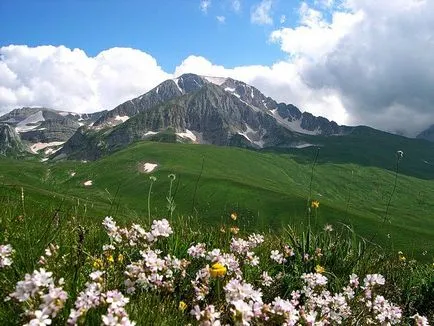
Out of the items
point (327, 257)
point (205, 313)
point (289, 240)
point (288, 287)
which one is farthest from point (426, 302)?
point (205, 313)

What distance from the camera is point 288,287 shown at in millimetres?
7277

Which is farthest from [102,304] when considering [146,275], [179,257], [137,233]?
[179,257]

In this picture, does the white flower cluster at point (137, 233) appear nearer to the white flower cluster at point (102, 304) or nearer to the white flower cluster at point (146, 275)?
the white flower cluster at point (146, 275)

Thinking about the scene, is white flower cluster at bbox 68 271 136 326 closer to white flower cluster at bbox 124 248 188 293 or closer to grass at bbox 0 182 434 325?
grass at bbox 0 182 434 325

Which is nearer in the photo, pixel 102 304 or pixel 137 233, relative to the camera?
pixel 102 304

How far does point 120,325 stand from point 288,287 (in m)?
4.47

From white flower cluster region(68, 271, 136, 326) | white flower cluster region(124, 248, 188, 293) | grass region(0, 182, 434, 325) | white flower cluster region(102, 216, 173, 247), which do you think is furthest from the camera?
white flower cluster region(102, 216, 173, 247)

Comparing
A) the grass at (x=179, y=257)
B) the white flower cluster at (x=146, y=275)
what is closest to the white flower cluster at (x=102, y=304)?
the grass at (x=179, y=257)

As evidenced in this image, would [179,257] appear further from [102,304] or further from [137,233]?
[102,304]

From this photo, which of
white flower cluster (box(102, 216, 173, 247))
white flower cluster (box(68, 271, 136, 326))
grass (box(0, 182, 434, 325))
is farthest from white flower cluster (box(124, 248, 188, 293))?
white flower cluster (box(68, 271, 136, 326))

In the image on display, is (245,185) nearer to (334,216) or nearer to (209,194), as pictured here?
(209,194)

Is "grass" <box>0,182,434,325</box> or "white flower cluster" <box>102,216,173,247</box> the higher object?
"white flower cluster" <box>102,216,173,247</box>

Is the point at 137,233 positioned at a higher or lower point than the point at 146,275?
higher

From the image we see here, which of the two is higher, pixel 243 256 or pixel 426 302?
pixel 243 256
